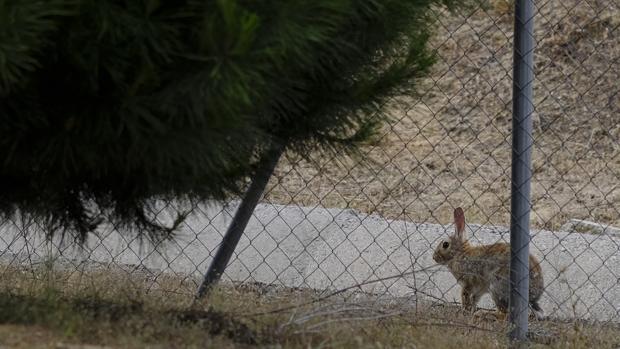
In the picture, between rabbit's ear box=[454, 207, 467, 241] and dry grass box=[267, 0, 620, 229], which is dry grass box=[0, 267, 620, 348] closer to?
rabbit's ear box=[454, 207, 467, 241]

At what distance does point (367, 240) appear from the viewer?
7184mm

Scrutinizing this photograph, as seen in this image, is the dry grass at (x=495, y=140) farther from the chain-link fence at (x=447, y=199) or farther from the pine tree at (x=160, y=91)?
the pine tree at (x=160, y=91)

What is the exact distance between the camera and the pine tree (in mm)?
3486

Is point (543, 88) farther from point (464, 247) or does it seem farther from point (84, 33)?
point (84, 33)

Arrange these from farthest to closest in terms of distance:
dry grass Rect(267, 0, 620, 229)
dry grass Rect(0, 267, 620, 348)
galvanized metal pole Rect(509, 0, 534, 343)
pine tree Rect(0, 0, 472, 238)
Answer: dry grass Rect(267, 0, 620, 229), galvanized metal pole Rect(509, 0, 534, 343), dry grass Rect(0, 267, 620, 348), pine tree Rect(0, 0, 472, 238)

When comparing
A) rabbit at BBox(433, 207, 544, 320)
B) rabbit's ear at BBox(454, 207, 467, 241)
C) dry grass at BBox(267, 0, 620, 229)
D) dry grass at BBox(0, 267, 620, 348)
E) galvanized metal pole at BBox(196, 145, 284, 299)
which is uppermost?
dry grass at BBox(267, 0, 620, 229)

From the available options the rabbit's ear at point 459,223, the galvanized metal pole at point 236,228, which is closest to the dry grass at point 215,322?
the galvanized metal pole at point 236,228

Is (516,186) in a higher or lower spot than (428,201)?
lower

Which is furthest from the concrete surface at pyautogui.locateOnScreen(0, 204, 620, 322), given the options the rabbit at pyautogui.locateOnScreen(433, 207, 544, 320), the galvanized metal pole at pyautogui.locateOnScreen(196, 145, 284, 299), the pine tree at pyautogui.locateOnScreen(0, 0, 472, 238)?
the pine tree at pyautogui.locateOnScreen(0, 0, 472, 238)

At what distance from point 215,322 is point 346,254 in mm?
2843

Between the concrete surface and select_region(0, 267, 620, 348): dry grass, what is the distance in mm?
565

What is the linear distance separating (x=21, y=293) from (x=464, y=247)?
291 centimetres

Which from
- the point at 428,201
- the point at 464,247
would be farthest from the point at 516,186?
the point at 428,201

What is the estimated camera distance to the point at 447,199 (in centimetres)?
851
